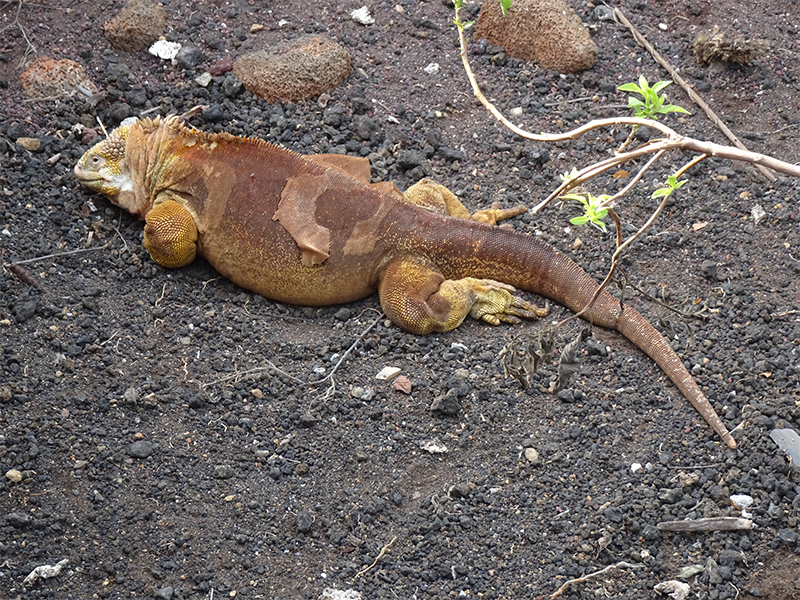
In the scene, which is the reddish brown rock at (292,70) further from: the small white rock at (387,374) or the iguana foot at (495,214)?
the small white rock at (387,374)

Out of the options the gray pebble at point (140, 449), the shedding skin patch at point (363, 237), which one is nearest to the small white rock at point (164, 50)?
the shedding skin patch at point (363, 237)

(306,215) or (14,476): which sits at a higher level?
(306,215)

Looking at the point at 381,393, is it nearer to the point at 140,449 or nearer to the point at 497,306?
the point at 497,306

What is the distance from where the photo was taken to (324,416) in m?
4.99

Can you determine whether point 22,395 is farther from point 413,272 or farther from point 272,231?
point 413,272

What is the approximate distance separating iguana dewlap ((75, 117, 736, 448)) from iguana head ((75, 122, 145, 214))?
0.27 m

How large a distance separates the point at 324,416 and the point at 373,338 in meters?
0.72

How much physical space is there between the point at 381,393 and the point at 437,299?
0.75m

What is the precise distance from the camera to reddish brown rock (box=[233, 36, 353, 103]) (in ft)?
22.7

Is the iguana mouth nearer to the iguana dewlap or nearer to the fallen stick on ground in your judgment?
the iguana dewlap

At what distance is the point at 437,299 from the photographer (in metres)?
5.42

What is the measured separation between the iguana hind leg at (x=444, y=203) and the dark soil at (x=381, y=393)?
0.20 metres

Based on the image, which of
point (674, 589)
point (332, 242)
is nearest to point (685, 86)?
point (332, 242)

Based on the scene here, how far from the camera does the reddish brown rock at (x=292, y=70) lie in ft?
22.7
